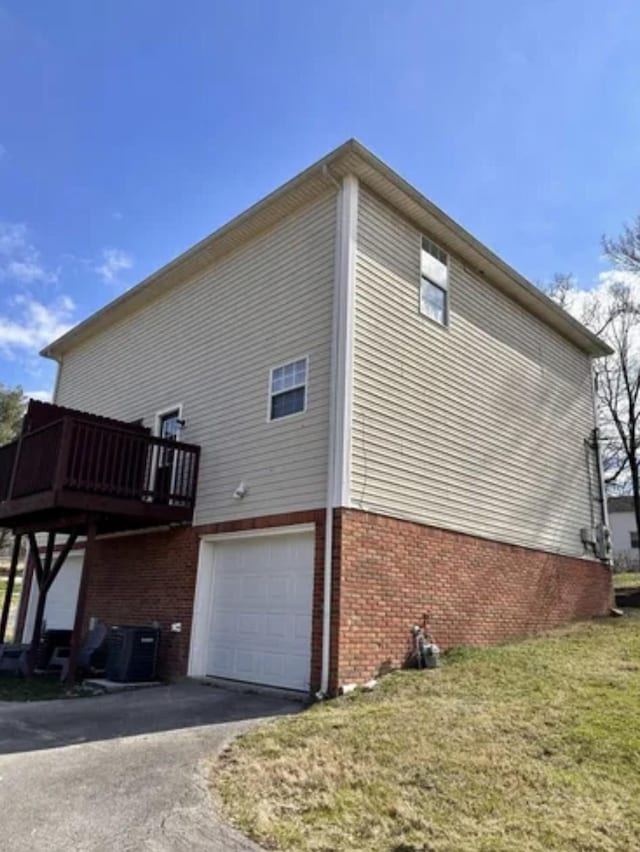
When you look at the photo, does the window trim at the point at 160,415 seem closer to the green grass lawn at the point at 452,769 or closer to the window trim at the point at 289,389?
the window trim at the point at 289,389

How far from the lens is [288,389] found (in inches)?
377

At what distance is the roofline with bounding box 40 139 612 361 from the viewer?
944cm

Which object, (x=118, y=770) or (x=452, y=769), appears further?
(x=118, y=770)

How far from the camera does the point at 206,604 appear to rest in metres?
10.1

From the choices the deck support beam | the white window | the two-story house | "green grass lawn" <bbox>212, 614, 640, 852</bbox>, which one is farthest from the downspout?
the deck support beam

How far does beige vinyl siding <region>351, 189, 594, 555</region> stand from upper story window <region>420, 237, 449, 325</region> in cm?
17

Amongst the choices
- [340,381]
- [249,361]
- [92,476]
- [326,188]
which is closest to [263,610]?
[92,476]

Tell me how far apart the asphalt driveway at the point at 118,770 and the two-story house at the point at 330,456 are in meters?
1.61

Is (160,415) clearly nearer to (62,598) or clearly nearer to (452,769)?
(62,598)

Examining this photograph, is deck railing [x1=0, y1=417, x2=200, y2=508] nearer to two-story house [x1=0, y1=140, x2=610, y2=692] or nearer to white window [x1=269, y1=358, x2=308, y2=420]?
two-story house [x1=0, y1=140, x2=610, y2=692]

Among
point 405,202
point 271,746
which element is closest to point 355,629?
point 271,746

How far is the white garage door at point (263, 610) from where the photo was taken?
8.49m

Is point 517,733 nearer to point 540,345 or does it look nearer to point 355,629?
point 355,629

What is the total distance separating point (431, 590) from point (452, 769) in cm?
464
